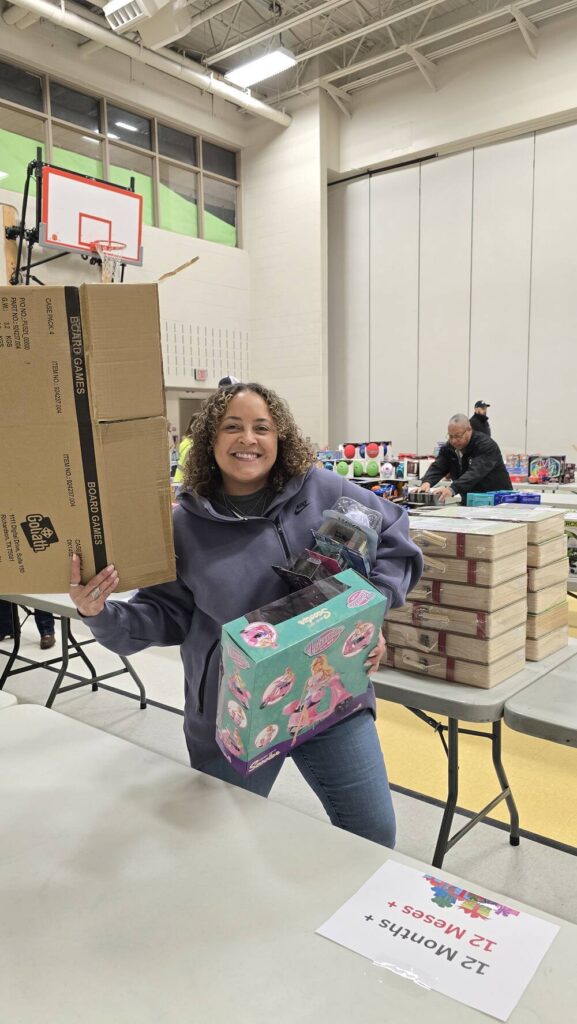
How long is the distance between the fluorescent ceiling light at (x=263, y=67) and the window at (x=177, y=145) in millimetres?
1480

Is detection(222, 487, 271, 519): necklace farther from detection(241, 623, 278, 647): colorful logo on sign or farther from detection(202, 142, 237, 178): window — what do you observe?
detection(202, 142, 237, 178): window

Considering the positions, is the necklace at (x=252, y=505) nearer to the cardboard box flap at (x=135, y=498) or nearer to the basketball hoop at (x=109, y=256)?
the cardboard box flap at (x=135, y=498)

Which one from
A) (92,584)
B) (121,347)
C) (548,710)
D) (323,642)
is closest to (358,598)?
(323,642)

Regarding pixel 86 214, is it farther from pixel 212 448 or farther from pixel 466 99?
pixel 212 448

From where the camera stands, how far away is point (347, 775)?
5.17 ft

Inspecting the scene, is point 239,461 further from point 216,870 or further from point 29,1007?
point 29,1007

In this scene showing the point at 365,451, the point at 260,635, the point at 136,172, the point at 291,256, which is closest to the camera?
the point at 260,635

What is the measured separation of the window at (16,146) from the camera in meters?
8.98

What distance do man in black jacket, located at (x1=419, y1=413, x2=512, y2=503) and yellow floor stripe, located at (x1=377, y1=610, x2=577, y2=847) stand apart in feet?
8.33

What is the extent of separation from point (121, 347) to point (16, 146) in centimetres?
963

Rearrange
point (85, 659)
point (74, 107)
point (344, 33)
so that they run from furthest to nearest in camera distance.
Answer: point (344, 33)
point (74, 107)
point (85, 659)

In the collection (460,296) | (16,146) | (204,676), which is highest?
(16,146)

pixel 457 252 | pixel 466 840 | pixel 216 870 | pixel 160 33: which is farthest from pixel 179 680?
pixel 457 252

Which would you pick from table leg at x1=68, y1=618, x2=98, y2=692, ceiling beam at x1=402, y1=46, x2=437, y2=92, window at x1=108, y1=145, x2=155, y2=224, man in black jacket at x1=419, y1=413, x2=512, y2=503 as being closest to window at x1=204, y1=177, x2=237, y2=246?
window at x1=108, y1=145, x2=155, y2=224
